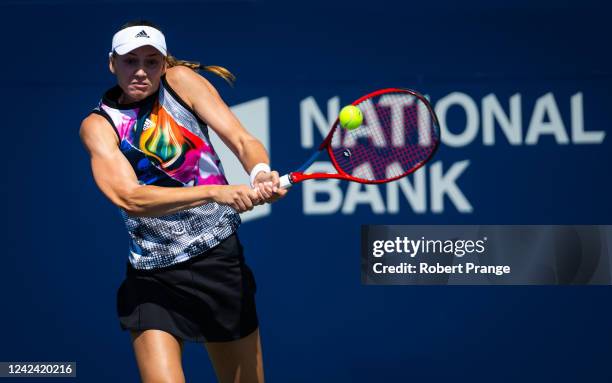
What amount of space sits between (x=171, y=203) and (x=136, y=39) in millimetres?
477

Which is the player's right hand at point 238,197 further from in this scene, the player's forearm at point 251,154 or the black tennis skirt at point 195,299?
the black tennis skirt at point 195,299

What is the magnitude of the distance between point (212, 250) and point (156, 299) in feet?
0.72

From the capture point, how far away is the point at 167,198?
10.1 feet

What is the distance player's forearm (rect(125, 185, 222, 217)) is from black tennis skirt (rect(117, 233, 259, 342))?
29 centimetres

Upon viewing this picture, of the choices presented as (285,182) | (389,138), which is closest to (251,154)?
(285,182)

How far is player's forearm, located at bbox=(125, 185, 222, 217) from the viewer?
3.07 m

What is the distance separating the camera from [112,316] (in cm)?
465

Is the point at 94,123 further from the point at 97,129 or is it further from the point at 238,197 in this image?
the point at 238,197

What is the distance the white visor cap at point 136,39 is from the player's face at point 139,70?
0.09 feet

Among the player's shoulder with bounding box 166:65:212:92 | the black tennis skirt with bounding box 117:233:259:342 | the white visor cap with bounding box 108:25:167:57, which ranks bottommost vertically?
the black tennis skirt with bounding box 117:233:259:342

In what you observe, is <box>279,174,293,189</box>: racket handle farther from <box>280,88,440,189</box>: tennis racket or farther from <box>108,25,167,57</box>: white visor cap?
<box>280,88,440,189</box>: tennis racket

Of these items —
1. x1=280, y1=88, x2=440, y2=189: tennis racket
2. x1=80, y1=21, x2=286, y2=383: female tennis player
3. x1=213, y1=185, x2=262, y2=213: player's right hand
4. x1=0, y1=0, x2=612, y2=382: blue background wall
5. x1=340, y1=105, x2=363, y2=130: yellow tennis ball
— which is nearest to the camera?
x1=213, y1=185, x2=262, y2=213: player's right hand

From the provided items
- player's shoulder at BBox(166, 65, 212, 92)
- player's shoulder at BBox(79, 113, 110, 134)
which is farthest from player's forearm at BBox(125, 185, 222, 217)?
player's shoulder at BBox(166, 65, 212, 92)

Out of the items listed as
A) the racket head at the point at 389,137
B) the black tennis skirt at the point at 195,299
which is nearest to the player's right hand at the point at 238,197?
the black tennis skirt at the point at 195,299
